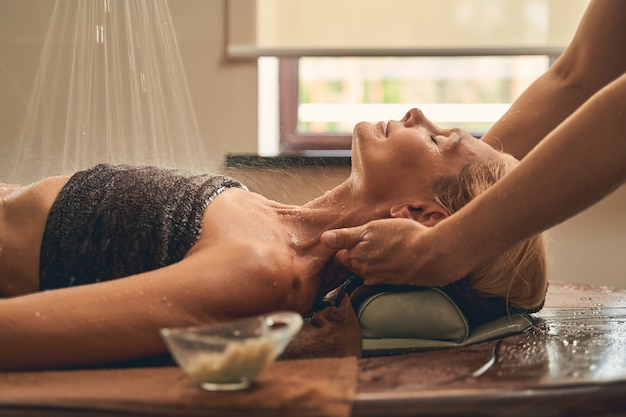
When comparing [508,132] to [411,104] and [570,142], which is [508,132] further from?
[411,104]

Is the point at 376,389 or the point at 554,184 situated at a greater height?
the point at 554,184

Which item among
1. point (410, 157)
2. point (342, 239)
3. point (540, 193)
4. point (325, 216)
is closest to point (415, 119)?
point (410, 157)

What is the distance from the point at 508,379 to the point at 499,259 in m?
0.37

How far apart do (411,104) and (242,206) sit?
2345 mm

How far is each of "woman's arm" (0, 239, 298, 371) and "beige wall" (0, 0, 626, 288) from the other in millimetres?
2091

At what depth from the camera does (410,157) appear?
1.70m

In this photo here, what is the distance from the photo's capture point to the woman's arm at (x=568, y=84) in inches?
76.0

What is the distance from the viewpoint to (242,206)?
5.56 feet

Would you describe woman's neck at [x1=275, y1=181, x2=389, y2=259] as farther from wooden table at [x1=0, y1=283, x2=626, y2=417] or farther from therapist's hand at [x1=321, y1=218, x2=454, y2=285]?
wooden table at [x1=0, y1=283, x2=626, y2=417]

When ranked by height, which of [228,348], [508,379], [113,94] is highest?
[113,94]

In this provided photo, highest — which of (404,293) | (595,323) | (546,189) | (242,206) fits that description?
(546,189)

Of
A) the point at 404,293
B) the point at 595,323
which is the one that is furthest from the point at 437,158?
the point at 595,323

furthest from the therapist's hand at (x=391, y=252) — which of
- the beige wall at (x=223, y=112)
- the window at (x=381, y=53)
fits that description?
the window at (x=381, y=53)

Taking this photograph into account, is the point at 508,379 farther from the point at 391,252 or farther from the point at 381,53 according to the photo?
the point at 381,53
